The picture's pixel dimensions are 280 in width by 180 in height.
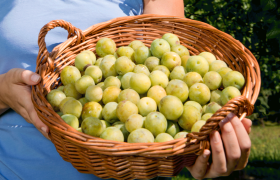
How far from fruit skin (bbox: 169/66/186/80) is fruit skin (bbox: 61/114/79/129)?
0.59 meters

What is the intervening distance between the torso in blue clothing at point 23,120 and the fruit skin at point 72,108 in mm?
211

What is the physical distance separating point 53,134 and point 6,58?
1.82ft

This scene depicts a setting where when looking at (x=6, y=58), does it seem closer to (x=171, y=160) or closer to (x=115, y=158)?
(x=115, y=158)

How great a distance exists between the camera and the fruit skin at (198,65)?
4.17ft

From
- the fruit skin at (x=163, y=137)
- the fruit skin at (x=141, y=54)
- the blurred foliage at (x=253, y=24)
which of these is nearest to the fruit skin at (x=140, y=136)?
the fruit skin at (x=163, y=137)

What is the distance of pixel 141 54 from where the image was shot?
1.41 m

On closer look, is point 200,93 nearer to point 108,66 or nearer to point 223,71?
point 223,71

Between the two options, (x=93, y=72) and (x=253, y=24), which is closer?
(x=93, y=72)

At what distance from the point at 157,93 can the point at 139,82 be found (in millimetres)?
107

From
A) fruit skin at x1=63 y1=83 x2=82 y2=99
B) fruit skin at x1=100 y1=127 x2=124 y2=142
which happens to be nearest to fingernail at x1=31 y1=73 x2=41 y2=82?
fruit skin at x1=63 y1=83 x2=82 y2=99

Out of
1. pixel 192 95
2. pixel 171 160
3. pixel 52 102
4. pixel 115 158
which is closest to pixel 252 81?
pixel 192 95

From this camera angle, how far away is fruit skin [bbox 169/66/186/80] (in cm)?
130

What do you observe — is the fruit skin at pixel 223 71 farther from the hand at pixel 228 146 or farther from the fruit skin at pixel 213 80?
the hand at pixel 228 146

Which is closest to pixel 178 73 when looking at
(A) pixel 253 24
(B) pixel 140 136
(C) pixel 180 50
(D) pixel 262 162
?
(C) pixel 180 50
